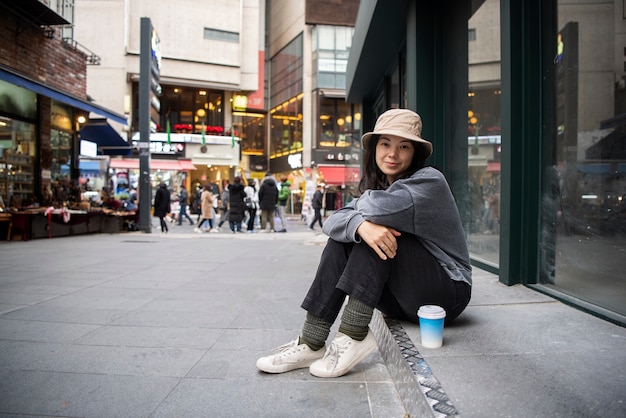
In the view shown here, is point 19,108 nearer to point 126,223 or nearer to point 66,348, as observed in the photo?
point 126,223

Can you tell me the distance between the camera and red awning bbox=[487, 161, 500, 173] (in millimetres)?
4375

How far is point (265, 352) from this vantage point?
2.78 metres

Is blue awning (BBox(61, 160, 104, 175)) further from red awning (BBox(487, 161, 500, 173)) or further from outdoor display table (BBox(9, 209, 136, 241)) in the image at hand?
red awning (BBox(487, 161, 500, 173))

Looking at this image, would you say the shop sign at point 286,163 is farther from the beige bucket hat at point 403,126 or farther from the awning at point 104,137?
the beige bucket hat at point 403,126

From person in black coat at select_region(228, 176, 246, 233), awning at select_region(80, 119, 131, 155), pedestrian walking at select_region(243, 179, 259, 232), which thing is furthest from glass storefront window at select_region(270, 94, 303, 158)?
person in black coat at select_region(228, 176, 246, 233)

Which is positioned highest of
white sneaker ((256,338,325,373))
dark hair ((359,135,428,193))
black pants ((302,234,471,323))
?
dark hair ((359,135,428,193))

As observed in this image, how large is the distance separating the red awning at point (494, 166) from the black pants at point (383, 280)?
8.21 ft

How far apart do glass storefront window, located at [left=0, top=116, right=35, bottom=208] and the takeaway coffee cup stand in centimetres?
1195

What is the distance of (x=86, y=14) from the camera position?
26.9 metres

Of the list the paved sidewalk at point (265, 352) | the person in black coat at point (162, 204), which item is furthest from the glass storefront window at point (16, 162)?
the paved sidewalk at point (265, 352)

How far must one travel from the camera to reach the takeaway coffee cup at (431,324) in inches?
82.1

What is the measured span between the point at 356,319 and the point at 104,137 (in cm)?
1548

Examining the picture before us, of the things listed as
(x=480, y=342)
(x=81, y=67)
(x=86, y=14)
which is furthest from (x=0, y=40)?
(x=86, y=14)

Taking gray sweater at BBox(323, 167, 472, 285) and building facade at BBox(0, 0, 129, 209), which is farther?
building facade at BBox(0, 0, 129, 209)
